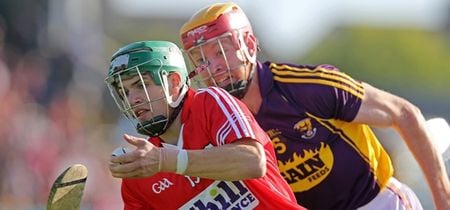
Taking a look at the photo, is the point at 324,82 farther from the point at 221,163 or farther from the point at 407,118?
the point at 221,163

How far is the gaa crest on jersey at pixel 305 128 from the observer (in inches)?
307

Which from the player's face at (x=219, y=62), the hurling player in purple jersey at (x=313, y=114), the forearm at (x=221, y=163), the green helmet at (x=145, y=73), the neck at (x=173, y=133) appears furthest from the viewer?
the hurling player in purple jersey at (x=313, y=114)

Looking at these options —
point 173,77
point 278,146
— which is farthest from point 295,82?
point 173,77

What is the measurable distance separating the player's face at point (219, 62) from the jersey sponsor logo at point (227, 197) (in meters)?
0.94

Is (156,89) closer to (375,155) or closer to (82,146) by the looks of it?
(375,155)

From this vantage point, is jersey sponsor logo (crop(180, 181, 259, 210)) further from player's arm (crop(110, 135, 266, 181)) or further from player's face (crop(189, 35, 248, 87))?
player's face (crop(189, 35, 248, 87))

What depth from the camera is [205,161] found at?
253 inches

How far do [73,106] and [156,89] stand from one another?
10275 mm

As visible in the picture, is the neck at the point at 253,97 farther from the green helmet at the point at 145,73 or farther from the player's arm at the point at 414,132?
the green helmet at the point at 145,73

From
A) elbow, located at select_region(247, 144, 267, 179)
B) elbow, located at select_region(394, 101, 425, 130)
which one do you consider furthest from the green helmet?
elbow, located at select_region(394, 101, 425, 130)

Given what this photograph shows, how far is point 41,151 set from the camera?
14.9 metres

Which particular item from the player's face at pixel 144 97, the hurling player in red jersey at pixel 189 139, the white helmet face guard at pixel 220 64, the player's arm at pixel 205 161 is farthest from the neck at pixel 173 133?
the white helmet face guard at pixel 220 64

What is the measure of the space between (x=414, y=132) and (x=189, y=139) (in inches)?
60.1

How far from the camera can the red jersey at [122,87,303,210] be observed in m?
6.61
